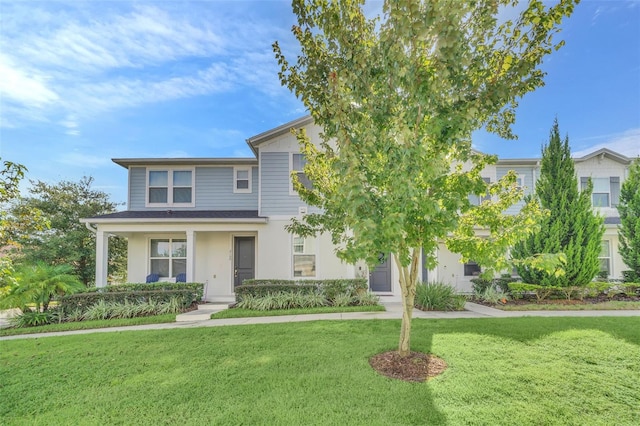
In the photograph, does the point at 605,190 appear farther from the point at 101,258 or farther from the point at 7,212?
the point at 101,258

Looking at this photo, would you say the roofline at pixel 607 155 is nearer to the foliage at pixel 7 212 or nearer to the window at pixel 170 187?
the window at pixel 170 187

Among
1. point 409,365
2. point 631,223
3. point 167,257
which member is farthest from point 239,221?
point 631,223

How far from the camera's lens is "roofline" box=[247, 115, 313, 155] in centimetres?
1151

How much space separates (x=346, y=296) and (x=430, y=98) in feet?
23.7

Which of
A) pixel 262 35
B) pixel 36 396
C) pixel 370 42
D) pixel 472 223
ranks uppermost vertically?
pixel 262 35

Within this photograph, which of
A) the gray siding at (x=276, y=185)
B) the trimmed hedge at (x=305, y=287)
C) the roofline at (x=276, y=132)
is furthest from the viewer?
the gray siding at (x=276, y=185)

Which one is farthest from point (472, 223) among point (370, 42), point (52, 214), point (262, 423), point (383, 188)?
point (52, 214)

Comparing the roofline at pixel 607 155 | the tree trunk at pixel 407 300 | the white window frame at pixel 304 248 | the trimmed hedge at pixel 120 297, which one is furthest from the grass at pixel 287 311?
the roofline at pixel 607 155

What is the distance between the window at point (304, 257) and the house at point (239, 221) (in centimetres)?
4

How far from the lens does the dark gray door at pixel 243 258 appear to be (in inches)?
503

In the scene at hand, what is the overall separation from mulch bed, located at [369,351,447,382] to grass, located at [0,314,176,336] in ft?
20.2

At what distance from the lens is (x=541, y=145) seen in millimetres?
10969

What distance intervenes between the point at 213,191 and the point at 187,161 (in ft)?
5.36

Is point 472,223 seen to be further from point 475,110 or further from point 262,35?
point 262,35
